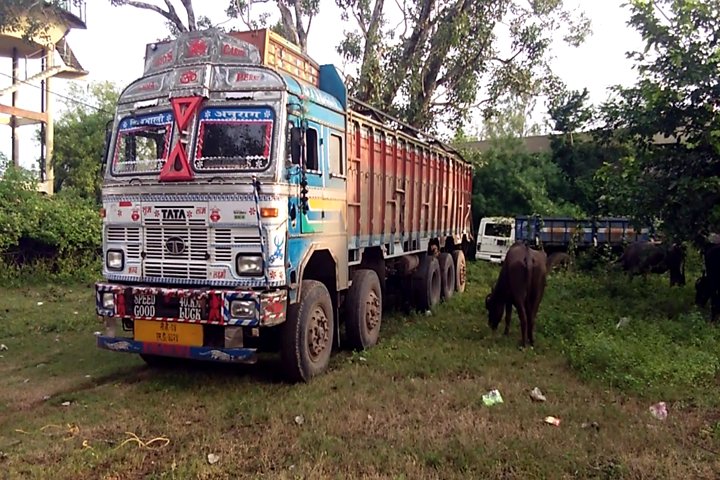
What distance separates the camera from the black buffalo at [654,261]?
12.5 m

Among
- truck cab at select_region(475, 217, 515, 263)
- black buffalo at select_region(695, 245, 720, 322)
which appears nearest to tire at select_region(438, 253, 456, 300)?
black buffalo at select_region(695, 245, 720, 322)

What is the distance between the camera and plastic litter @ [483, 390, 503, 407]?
228 inches

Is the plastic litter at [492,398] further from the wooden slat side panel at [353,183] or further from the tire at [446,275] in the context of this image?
the tire at [446,275]

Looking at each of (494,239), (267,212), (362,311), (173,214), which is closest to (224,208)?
(267,212)

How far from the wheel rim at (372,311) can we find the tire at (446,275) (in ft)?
13.4

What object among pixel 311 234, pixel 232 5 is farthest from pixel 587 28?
pixel 311 234

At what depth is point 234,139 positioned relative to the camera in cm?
604

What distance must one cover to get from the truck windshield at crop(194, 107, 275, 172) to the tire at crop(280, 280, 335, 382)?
1447 mm

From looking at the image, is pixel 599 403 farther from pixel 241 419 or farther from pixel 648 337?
pixel 241 419

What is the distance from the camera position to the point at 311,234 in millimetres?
6484

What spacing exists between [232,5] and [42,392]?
1192 cm

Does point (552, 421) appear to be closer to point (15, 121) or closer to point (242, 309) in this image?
point (242, 309)

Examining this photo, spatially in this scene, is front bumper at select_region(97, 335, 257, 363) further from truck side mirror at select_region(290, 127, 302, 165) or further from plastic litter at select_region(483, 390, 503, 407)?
plastic litter at select_region(483, 390, 503, 407)

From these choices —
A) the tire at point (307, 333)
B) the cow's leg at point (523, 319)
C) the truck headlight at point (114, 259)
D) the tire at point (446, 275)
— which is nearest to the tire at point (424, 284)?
the tire at point (446, 275)
